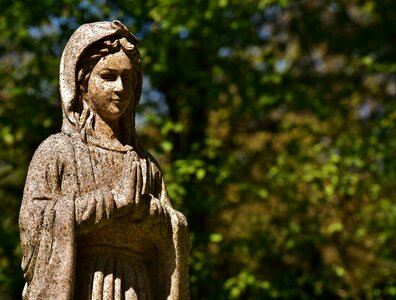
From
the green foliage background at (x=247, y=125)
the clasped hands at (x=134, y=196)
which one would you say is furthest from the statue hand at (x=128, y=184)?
the green foliage background at (x=247, y=125)

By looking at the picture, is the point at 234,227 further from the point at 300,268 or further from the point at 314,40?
the point at 314,40

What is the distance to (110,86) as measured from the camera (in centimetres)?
582

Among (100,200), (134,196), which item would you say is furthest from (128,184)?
(100,200)

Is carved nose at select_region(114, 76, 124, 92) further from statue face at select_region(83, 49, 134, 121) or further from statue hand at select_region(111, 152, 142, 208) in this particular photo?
statue hand at select_region(111, 152, 142, 208)

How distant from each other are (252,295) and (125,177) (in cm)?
802

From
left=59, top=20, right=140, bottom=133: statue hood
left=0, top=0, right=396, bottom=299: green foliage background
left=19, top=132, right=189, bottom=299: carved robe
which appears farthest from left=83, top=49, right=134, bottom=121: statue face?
left=0, top=0, right=396, bottom=299: green foliage background

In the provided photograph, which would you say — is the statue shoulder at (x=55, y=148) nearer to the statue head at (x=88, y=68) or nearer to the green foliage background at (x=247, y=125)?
the statue head at (x=88, y=68)

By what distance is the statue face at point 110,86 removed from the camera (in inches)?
229

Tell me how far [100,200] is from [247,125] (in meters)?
12.2

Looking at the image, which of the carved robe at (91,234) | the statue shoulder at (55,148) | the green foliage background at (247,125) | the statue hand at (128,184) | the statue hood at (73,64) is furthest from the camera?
the green foliage background at (247,125)

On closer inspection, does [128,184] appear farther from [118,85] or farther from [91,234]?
[118,85]

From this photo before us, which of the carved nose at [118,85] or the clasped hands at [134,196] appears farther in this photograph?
the carved nose at [118,85]

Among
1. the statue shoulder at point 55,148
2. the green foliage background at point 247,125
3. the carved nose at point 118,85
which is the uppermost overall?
the green foliage background at point 247,125

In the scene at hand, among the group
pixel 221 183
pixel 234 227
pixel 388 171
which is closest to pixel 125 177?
pixel 221 183
